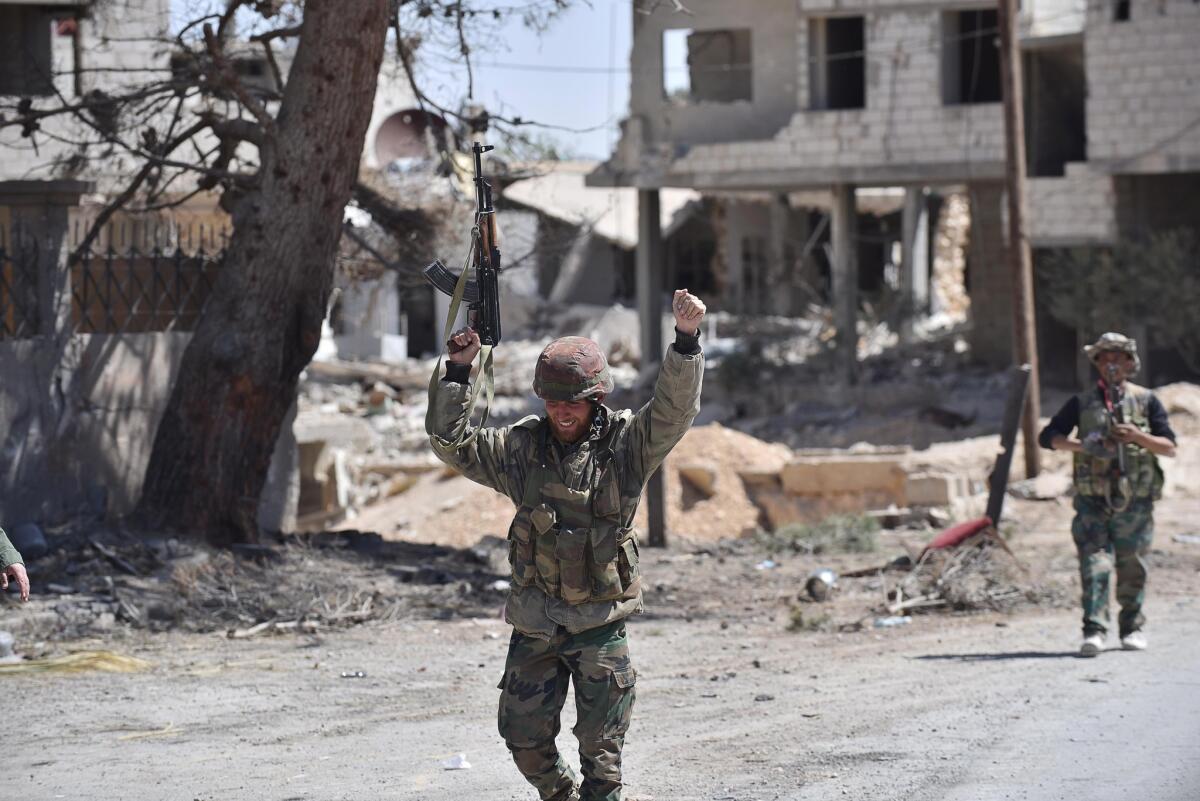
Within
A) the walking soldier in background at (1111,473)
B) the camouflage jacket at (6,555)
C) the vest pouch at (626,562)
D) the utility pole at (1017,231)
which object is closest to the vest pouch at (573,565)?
the vest pouch at (626,562)

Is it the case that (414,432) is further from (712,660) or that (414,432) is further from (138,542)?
(712,660)

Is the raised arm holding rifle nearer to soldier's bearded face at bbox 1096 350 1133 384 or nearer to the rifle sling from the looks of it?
the rifle sling

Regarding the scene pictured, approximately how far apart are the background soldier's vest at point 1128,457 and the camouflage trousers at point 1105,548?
9 centimetres

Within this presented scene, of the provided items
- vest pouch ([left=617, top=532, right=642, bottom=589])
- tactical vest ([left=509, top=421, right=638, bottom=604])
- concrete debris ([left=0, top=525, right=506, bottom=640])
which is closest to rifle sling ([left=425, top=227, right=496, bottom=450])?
tactical vest ([left=509, top=421, right=638, bottom=604])

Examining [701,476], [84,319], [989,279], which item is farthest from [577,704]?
[989,279]

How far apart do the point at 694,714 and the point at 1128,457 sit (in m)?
2.58

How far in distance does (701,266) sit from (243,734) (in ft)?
113

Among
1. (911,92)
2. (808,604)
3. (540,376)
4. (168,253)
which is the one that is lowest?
(808,604)

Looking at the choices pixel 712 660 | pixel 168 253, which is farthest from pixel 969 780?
pixel 168 253

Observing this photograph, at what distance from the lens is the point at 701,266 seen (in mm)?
40250

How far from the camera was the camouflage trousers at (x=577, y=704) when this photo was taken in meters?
4.32

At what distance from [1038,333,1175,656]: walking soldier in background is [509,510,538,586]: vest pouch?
153 inches

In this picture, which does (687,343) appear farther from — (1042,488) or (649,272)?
(649,272)

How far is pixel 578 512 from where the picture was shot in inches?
173
